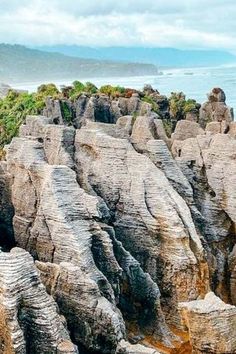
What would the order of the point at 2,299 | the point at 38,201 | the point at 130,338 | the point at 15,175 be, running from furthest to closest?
the point at 15,175 < the point at 38,201 < the point at 130,338 < the point at 2,299

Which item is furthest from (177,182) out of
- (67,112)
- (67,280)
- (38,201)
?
(67,112)

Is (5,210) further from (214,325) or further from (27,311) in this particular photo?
(214,325)

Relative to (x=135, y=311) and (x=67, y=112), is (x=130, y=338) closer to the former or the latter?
(x=135, y=311)

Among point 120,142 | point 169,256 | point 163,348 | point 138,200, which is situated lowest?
point 163,348

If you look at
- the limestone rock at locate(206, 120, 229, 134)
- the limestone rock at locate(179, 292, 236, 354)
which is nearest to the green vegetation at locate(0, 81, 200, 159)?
the limestone rock at locate(206, 120, 229, 134)

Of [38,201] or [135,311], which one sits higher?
[38,201]

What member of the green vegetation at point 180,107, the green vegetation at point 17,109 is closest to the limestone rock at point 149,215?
the green vegetation at point 17,109
